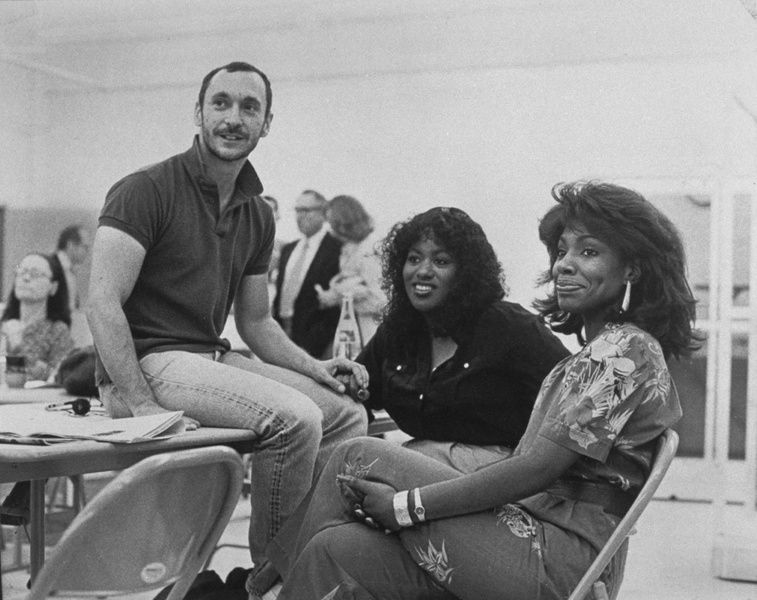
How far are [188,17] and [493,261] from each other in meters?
4.57

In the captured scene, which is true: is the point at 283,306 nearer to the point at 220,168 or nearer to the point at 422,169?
the point at 422,169

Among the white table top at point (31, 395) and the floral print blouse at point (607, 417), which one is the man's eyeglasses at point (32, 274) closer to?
the white table top at point (31, 395)

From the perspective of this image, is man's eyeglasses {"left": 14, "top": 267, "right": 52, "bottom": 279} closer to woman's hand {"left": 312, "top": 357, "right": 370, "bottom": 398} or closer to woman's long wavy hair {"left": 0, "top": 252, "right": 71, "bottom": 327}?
woman's long wavy hair {"left": 0, "top": 252, "right": 71, "bottom": 327}

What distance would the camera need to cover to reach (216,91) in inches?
90.1

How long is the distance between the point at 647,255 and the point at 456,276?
2.40ft

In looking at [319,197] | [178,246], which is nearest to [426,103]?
[319,197]

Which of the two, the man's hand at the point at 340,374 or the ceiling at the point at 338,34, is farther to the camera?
the ceiling at the point at 338,34

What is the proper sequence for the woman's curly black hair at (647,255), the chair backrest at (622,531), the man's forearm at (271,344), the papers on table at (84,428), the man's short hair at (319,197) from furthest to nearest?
the man's short hair at (319,197)
the man's forearm at (271,344)
the woman's curly black hair at (647,255)
the papers on table at (84,428)
the chair backrest at (622,531)

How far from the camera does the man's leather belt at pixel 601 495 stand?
1620mm

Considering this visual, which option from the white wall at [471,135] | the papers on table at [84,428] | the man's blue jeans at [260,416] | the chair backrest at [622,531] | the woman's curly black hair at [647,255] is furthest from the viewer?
the white wall at [471,135]

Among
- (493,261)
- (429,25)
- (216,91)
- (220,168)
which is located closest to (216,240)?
(220,168)

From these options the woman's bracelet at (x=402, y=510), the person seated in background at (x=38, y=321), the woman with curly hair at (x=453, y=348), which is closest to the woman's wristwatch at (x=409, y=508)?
the woman's bracelet at (x=402, y=510)

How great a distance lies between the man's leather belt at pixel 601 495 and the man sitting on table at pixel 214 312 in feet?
1.85

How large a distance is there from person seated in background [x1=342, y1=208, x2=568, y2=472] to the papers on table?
72 cm
